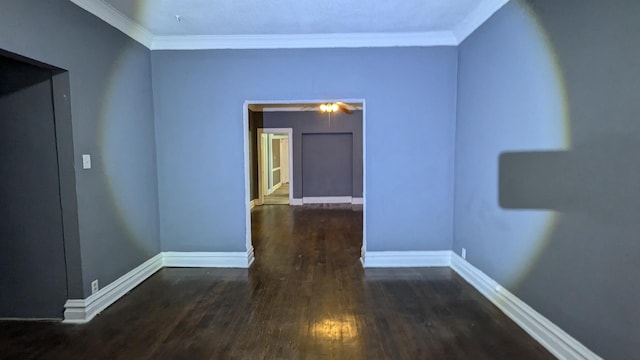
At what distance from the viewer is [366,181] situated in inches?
156

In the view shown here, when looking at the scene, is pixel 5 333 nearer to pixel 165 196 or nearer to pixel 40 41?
pixel 165 196

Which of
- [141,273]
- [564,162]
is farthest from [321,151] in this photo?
[564,162]

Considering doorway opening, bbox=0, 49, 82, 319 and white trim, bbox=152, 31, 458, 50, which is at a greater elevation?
white trim, bbox=152, 31, 458, 50

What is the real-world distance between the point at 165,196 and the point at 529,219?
12.0 ft

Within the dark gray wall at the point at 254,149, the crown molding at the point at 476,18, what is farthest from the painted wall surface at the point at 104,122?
the dark gray wall at the point at 254,149

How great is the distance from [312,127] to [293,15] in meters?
5.57

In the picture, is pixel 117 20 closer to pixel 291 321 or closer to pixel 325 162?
pixel 291 321

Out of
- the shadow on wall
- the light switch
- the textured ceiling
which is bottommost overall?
the shadow on wall

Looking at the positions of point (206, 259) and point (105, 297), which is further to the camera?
point (206, 259)

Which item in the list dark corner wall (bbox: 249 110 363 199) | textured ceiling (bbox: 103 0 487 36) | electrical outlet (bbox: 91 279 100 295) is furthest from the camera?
dark corner wall (bbox: 249 110 363 199)

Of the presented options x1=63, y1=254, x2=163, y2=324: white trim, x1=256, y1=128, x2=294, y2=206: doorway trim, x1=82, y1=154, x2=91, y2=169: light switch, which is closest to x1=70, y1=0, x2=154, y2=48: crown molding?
x1=82, y1=154, x2=91, y2=169: light switch

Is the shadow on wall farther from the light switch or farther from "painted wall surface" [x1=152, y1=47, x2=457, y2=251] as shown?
the light switch

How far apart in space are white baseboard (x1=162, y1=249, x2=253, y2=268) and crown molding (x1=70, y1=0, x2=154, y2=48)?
240 cm

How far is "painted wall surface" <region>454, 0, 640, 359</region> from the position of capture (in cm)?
173
